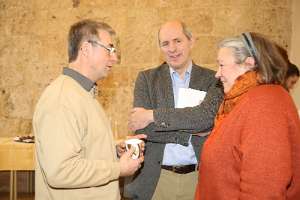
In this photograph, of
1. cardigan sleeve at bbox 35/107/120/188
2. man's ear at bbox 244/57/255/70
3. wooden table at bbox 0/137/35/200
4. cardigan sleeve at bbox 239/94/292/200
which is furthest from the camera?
wooden table at bbox 0/137/35/200

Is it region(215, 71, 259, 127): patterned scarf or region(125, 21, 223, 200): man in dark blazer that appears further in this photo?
region(125, 21, 223, 200): man in dark blazer

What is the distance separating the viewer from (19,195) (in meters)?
4.75

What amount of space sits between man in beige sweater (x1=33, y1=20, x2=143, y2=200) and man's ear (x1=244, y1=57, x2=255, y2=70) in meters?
0.62

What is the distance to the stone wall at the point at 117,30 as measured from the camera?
14.9ft

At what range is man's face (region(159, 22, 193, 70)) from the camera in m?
2.32

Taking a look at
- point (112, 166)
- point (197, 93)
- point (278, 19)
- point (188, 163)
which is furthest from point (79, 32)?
point (278, 19)

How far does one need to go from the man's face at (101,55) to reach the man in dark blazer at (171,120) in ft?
1.56

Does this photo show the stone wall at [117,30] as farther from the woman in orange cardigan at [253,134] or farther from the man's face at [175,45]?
the woman in orange cardigan at [253,134]

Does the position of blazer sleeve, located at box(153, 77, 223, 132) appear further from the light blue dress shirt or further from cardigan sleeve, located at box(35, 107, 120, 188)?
cardigan sleeve, located at box(35, 107, 120, 188)

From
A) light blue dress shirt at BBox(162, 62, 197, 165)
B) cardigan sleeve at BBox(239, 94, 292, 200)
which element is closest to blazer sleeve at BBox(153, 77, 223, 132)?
light blue dress shirt at BBox(162, 62, 197, 165)

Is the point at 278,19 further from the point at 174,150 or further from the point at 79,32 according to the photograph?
the point at 79,32

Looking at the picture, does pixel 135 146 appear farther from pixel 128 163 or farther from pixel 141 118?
pixel 141 118

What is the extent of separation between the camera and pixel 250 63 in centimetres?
160

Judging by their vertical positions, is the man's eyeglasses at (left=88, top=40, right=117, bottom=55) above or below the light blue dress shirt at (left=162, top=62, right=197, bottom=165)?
above
